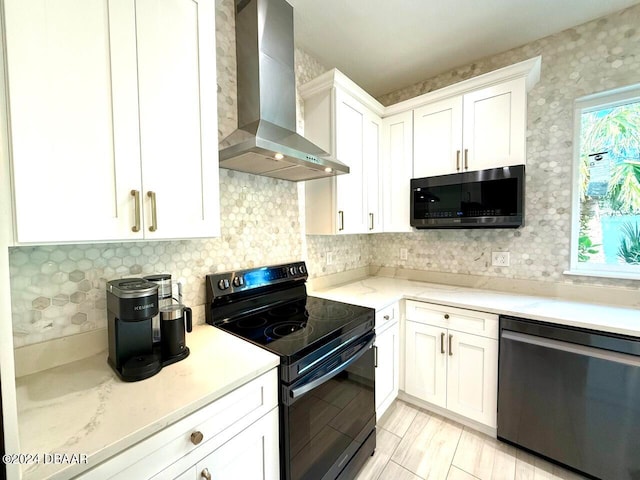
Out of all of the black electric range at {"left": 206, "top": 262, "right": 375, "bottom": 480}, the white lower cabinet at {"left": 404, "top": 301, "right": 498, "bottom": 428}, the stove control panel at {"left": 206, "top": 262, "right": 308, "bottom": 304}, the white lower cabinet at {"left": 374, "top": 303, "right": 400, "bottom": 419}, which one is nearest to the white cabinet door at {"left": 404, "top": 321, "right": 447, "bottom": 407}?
the white lower cabinet at {"left": 404, "top": 301, "right": 498, "bottom": 428}

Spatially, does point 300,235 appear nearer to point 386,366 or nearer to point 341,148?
point 341,148

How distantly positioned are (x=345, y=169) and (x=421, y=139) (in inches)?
39.6

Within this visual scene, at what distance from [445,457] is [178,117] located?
7.83 feet

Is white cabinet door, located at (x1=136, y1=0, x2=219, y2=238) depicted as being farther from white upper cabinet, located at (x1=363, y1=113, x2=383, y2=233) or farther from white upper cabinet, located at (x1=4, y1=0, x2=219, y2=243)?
white upper cabinet, located at (x1=363, y1=113, x2=383, y2=233)

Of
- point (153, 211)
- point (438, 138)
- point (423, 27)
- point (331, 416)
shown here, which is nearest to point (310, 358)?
point (331, 416)

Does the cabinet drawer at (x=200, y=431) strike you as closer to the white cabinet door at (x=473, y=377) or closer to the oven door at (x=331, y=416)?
the oven door at (x=331, y=416)

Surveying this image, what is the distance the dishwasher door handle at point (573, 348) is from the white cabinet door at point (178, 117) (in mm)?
1841

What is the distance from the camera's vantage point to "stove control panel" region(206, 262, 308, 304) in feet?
4.58

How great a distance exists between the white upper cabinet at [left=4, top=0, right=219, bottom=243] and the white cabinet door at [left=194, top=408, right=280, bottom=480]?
79 centimetres

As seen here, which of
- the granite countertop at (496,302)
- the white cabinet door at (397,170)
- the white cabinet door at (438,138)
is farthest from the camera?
the white cabinet door at (397,170)

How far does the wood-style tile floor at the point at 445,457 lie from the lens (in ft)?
4.85

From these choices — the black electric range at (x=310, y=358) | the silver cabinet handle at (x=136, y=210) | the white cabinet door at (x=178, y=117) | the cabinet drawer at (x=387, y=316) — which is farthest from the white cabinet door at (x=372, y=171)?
the silver cabinet handle at (x=136, y=210)

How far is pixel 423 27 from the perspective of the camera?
1776 mm

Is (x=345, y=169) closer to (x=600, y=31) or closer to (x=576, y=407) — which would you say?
(x=576, y=407)
